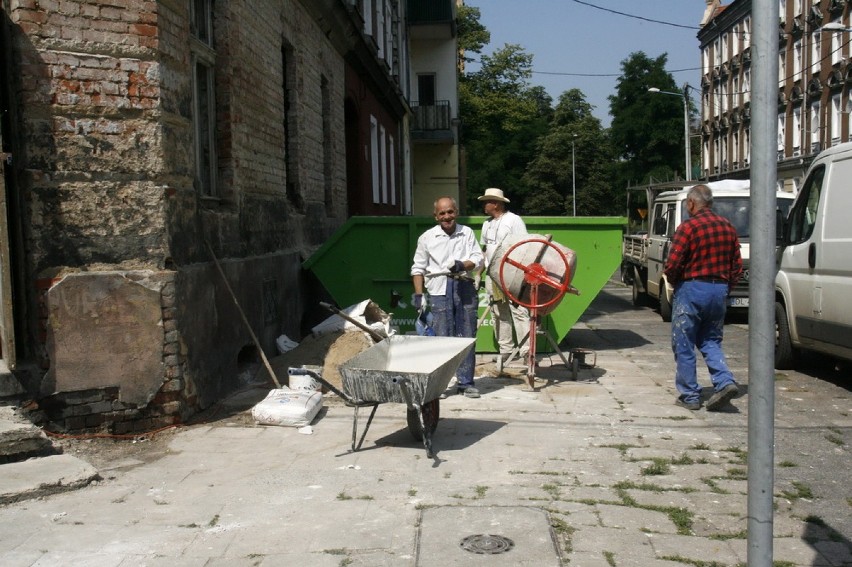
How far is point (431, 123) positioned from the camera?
1337 inches

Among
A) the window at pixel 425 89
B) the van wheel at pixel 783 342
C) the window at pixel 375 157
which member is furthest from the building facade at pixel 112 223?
the window at pixel 425 89

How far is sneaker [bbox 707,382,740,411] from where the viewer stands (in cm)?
730

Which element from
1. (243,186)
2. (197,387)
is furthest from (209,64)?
(197,387)

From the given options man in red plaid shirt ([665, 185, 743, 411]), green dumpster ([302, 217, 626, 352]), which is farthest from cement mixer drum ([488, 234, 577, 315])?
green dumpster ([302, 217, 626, 352])

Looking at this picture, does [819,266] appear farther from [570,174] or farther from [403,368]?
[570,174]

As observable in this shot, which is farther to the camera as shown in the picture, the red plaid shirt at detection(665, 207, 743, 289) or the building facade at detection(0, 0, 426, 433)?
the red plaid shirt at detection(665, 207, 743, 289)

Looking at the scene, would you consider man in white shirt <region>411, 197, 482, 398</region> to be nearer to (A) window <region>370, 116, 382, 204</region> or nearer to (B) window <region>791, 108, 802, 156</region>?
(A) window <region>370, 116, 382, 204</region>

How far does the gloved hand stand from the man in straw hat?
36.7 inches

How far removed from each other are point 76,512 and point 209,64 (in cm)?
485

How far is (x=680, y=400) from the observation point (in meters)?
7.78

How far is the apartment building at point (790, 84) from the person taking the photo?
128 ft

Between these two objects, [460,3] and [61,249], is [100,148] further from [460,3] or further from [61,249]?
[460,3]

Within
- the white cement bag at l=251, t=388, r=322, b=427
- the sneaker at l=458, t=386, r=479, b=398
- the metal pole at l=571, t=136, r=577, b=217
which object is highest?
the metal pole at l=571, t=136, r=577, b=217

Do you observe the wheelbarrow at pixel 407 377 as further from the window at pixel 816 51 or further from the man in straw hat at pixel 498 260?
the window at pixel 816 51
